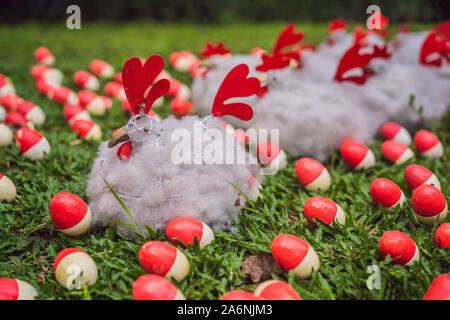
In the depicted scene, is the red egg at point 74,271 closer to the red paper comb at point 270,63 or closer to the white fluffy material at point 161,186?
the white fluffy material at point 161,186

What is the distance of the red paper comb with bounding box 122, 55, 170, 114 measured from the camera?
3.83ft

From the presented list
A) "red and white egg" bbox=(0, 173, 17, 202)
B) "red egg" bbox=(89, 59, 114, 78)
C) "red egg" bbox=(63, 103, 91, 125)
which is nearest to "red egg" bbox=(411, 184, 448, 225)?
"red and white egg" bbox=(0, 173, 17, 202)

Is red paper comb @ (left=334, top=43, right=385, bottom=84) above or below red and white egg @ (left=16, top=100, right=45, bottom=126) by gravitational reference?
above

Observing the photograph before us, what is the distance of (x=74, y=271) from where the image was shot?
106 cm

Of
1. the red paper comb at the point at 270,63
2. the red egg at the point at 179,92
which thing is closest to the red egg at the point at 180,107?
the red egg at the point at 179,92

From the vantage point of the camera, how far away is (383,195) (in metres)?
1.40

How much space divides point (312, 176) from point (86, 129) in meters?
1.19

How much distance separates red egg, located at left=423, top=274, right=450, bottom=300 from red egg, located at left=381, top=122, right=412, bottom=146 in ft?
3.45

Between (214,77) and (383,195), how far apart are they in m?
1.13

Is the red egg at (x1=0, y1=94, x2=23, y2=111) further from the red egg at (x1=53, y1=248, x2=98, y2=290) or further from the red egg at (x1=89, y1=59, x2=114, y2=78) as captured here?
the red egg at (x1=53, y1=248, x2=98, y2=290)

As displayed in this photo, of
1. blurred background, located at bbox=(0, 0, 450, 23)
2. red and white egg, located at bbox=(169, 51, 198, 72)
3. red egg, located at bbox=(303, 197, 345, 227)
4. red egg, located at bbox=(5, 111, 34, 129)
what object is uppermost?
blurred background, located at bbox=(0, 0, 450, 23)

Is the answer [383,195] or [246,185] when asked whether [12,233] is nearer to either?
[246,185]
